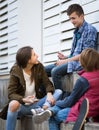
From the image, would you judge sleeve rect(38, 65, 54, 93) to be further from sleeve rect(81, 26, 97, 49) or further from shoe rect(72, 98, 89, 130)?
shoe rect(72, 98, 89, 130)

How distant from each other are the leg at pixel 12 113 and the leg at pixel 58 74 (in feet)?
2.12

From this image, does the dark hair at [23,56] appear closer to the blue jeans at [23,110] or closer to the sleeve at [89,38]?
the blue jeans at [23,110]

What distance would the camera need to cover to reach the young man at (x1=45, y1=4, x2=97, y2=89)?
5961mm

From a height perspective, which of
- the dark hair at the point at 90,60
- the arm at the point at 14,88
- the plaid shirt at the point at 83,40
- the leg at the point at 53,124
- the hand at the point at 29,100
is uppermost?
the plaid shirt at the point at 83,40

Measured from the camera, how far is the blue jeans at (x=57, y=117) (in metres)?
5.19

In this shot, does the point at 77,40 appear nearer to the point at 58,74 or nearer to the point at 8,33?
the point at 58,74

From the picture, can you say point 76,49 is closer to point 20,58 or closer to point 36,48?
point 20,58

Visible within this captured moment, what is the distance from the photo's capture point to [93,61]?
4930mm

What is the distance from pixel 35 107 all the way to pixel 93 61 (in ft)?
4.89

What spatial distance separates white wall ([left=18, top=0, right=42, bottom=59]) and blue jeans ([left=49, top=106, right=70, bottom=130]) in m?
3.19

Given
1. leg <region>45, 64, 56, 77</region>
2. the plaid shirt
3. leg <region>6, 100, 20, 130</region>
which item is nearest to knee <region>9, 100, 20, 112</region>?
leg <region>6, 100, 20, 130</region>

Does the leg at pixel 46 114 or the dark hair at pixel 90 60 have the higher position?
the dark hair at pixel 90 60

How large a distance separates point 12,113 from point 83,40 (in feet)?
4.49

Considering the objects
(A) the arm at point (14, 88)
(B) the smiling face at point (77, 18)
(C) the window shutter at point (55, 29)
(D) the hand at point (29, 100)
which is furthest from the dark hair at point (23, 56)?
(C) the window shutter at point (55, 29)
